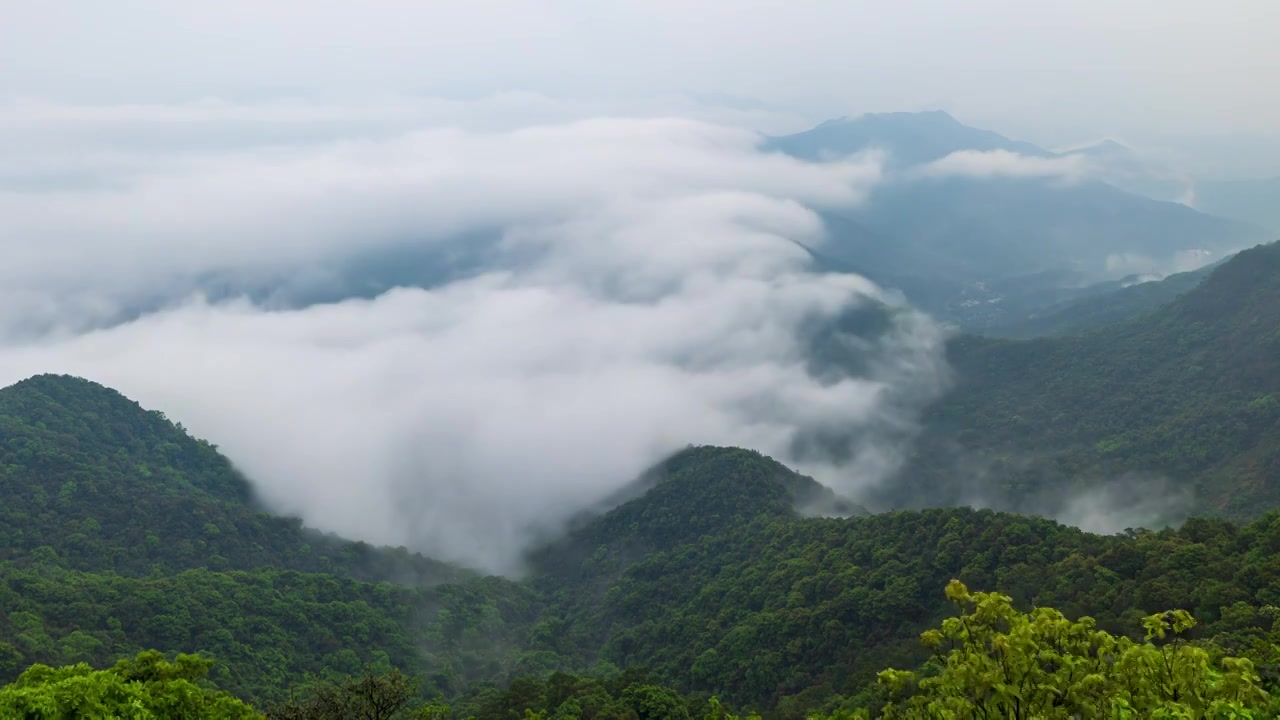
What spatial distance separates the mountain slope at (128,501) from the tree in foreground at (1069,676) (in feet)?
281

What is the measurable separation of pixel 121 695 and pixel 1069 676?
22.3 metres

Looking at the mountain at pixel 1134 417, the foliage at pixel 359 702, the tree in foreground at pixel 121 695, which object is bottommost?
the mountain at pixel 1134 417

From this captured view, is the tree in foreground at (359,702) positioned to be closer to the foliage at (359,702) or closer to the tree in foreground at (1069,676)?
the foliage at (359,702)

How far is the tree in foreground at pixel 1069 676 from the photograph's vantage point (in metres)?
14.4

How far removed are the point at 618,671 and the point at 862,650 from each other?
90.7ft

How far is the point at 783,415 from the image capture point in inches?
7298

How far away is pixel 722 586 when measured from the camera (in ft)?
270

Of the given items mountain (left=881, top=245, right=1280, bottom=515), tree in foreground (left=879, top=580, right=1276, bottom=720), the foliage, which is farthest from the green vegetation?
mountain (left=881, top=245, right=1280, bottom=515)

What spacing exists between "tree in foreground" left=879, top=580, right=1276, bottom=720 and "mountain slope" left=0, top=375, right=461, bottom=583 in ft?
A: 281

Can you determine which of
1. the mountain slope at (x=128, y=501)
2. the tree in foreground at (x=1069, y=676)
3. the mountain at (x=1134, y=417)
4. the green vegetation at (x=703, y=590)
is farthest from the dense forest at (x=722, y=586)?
the mountain at (x=1134, y=417)

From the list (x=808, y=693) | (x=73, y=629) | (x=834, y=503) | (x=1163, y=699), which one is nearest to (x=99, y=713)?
(x=1163, y=699)

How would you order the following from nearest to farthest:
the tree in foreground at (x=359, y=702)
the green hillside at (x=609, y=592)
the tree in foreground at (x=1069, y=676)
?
the tree in foreground at (x=1069, y=676) → the tree in foreground at (x=359, y=702) → the green hillside at (x=609, y=592)

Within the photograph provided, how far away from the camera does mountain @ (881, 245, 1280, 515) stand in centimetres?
10231

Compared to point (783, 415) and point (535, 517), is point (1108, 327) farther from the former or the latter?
point (535, 517)
